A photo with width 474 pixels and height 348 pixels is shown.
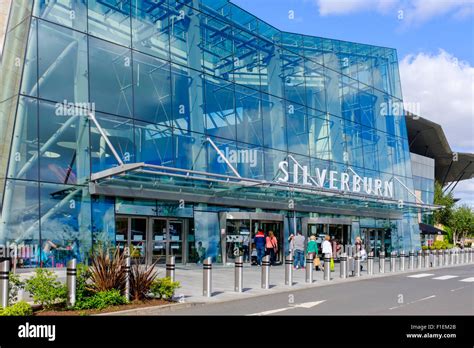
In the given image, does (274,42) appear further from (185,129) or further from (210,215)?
(210,215)

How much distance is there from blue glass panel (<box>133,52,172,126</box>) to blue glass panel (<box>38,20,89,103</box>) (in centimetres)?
253

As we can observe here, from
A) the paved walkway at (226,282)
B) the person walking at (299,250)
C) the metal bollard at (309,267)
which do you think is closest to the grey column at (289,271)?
the paved walkway at (226,282)

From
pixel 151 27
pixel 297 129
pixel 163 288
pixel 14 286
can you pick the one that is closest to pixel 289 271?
pixel 163 288

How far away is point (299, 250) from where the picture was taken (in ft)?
74.2

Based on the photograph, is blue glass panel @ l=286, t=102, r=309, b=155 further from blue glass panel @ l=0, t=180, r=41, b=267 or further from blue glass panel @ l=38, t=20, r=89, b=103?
blue glass panel @ l=0, t=180, r=41, b=267

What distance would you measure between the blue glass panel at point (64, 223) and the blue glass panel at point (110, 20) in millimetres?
6587

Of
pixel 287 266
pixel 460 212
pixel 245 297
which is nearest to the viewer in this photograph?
pixel 245 297

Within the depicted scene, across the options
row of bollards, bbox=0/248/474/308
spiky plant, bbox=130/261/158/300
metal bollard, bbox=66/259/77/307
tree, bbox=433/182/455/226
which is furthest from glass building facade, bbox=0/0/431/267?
tree, bbox=433/182/455/226

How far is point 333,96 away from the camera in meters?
33.7

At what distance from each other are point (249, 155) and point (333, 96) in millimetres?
9869

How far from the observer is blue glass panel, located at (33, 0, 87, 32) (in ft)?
62.3

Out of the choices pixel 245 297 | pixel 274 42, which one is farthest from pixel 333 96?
pixel 245 297

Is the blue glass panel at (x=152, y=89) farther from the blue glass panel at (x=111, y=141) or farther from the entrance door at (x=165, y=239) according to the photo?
the entrance door at (x=165, y=239)

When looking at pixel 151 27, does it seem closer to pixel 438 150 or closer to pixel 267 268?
pixel 267 268
